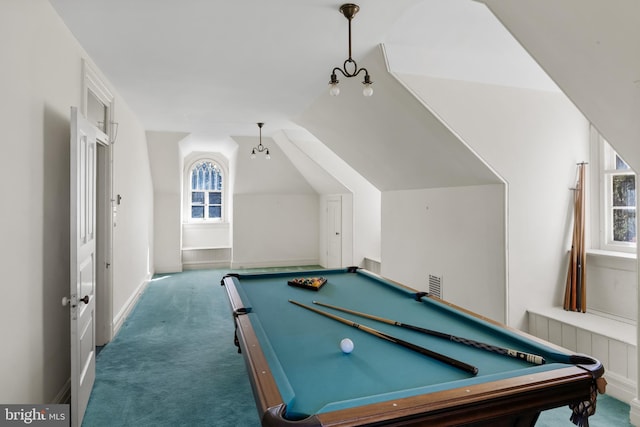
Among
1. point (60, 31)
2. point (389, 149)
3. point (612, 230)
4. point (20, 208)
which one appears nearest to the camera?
point (20, 208)

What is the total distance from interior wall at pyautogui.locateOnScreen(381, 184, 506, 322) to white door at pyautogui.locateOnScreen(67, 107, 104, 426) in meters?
3.15

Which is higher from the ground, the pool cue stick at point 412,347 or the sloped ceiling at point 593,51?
the sloped ceiling at point 593,51

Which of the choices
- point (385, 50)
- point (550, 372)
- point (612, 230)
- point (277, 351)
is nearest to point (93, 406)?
point (277, 351)

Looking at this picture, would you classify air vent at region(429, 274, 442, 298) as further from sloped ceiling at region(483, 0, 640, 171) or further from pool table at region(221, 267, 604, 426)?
sloped ceiling at region(483, 0, 640, 171)

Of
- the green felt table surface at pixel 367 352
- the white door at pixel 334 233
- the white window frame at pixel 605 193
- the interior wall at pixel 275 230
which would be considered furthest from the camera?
the interior wall at pixel 275 230

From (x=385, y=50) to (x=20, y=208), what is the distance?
2.48 m

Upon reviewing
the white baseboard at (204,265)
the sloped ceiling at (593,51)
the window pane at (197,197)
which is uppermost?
the sloped ceiling at (593,51)

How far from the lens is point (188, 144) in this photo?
6805mm

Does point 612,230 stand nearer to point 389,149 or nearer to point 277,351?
point 389,149

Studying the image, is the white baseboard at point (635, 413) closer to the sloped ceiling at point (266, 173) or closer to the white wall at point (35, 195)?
the white wall at point (35, 195)

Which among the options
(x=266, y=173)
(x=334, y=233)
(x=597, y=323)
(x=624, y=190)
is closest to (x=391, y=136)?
(x=624, y=190)

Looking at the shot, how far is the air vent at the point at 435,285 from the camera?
13.1 ft

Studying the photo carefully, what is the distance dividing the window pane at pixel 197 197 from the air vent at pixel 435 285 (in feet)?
18.6

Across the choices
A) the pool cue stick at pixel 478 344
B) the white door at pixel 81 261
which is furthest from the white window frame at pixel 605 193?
the white door at pixel 81 261
